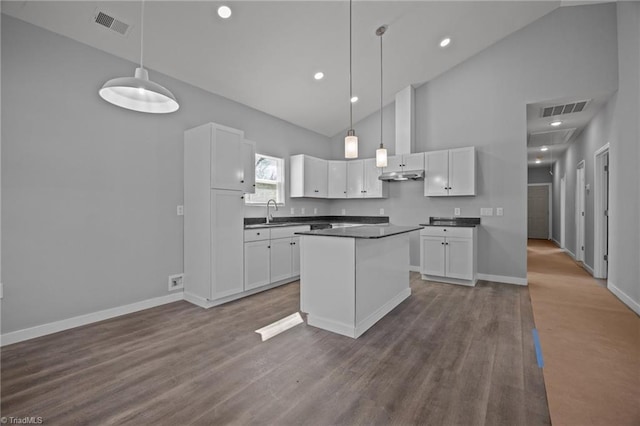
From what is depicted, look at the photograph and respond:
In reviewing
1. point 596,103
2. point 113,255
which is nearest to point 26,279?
point 113,255

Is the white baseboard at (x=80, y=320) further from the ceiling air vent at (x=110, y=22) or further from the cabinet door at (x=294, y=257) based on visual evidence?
the ceiling air vent at (x=110, y=22)

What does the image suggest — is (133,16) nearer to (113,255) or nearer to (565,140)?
(113,255)

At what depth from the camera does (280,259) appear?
440cm

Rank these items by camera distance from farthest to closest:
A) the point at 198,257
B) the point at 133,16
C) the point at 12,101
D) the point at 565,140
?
the point at 565,140 → the point at 198,257 → the point at 133,16 → the point at 12,101

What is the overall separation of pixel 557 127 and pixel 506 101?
6.59 feet

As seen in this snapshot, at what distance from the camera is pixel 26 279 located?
260 cm

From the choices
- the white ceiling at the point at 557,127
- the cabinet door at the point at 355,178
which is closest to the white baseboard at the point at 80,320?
the cabinet door at the point at 355,178

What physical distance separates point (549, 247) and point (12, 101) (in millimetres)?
11448

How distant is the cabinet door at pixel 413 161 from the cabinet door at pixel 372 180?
0.51 metres

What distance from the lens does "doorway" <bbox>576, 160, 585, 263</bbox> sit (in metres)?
5.88

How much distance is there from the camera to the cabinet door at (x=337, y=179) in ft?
19.6

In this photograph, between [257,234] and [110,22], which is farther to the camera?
[257,234]

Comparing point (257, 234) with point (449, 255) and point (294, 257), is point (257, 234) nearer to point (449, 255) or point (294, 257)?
point (294, 257)

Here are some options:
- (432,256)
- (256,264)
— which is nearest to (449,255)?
(432,256)
